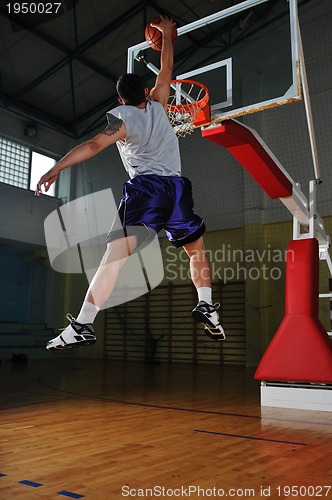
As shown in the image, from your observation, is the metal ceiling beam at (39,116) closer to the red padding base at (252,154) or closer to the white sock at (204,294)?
the red padding base at (252,154)

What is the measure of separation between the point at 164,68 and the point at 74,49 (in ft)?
35.4

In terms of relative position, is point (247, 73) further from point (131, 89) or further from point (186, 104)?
point (131, 89)

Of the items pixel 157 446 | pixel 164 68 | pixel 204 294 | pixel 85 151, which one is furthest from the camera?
pixel 157 446

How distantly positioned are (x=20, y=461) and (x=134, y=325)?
1118 cm

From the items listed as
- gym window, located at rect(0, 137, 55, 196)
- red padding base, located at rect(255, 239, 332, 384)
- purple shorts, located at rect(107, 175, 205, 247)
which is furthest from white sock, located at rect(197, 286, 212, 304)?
gym window, located at rect(0, 137, 55, 196)

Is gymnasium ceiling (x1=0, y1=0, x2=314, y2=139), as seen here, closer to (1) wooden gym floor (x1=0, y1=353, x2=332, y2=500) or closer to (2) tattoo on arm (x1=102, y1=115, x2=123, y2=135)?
(1) wooden gym floor (x1=0, y1=353, x2=332, y2=500)

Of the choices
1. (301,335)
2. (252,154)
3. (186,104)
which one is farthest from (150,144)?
(301,335)

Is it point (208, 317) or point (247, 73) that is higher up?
point (247, 73)

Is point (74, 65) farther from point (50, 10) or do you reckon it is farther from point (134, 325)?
point (134, 325)

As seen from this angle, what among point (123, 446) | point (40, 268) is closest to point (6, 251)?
point (40, 268)

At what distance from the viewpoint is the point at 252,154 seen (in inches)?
179

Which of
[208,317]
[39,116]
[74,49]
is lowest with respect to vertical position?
[208,317]

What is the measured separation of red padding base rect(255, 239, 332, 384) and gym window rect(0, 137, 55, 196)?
10.3m

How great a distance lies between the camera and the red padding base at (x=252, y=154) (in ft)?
13.0
